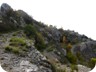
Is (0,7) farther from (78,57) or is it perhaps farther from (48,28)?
(78,57)

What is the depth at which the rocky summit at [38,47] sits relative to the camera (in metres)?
8.42

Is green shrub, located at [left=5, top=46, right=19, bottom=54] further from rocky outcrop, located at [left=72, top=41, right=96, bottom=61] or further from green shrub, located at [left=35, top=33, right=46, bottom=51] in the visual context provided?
rocky outcrop, located at [left=72, top=41, right=96, bottom=61]

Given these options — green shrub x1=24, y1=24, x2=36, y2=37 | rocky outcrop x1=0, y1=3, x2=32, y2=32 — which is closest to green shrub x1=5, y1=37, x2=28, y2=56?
green shrub x1=24, y1=24, x2=36, y2=37

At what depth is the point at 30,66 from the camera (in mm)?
8008

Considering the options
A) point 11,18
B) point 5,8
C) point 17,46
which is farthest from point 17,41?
point 5,8

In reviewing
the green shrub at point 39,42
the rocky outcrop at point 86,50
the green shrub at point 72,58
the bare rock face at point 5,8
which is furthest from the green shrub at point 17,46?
the bare rock face at point 5,8

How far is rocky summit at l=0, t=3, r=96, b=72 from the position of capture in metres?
8.42

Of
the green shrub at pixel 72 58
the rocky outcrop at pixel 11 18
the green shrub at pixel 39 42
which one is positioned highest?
the rocky outcrop at pixel 11 18

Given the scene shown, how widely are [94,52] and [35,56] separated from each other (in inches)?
107

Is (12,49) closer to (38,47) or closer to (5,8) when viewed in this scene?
(38,47)

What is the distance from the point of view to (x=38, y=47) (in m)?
10.8

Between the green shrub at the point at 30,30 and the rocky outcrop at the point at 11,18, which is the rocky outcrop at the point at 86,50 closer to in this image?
the green shrub at the point at 30,30

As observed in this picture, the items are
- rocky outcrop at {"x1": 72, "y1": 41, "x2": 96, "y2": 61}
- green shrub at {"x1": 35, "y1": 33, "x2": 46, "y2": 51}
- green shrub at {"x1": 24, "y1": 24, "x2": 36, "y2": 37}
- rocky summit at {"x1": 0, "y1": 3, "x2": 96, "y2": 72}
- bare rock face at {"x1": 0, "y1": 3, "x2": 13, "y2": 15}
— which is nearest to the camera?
rocky summit at {"x1": 0, "y1": 3, "x2": 96, "y2": 72}

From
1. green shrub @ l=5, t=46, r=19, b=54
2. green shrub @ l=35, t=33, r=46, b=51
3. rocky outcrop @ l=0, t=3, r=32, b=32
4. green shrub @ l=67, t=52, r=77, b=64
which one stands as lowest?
green shrub @ l=67, t=52, r=77, b=64
